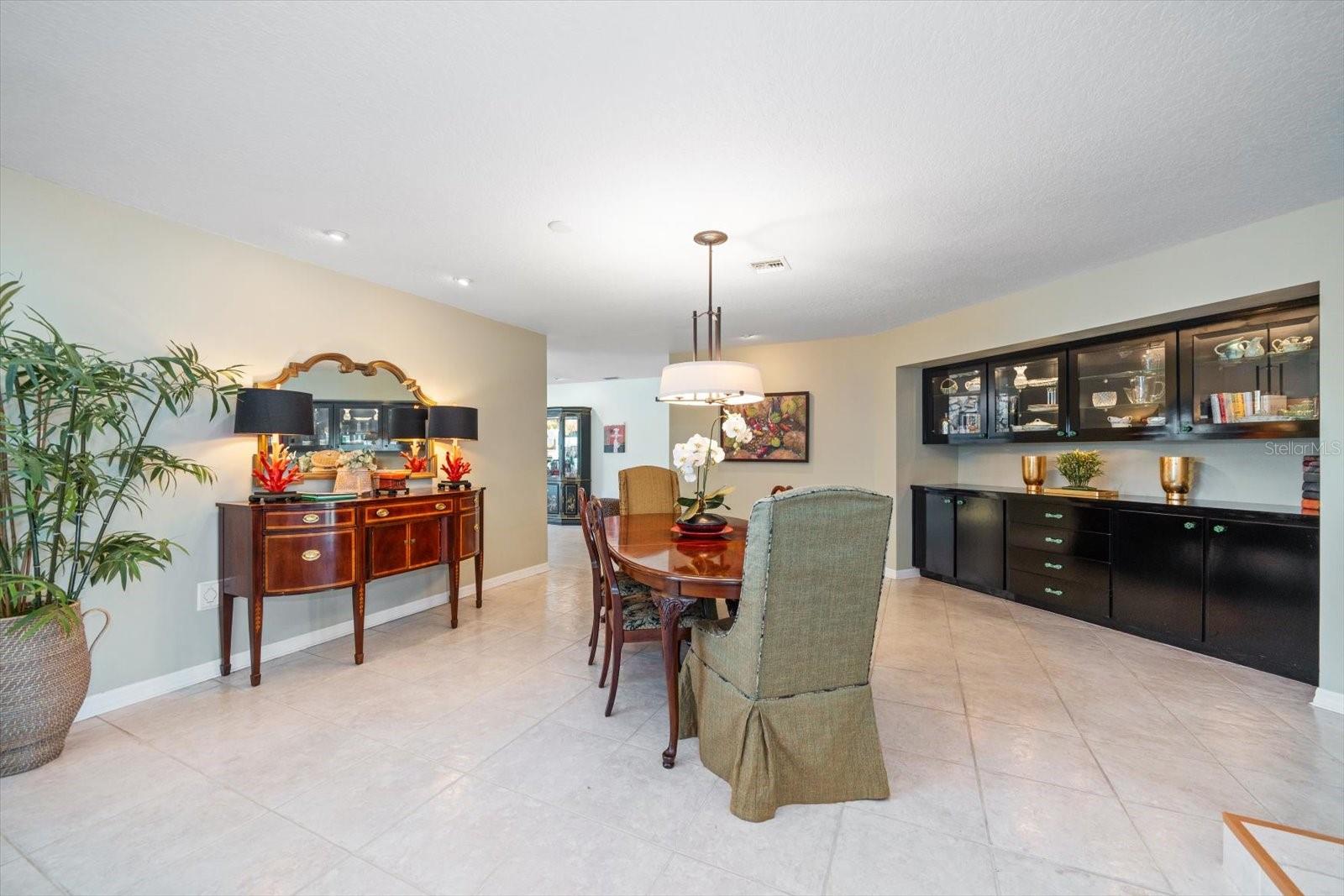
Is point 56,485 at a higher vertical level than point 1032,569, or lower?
higher

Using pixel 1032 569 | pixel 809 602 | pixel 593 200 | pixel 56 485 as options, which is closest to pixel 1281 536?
pixel 1032 569

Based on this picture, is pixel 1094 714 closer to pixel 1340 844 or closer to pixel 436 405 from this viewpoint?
pixel 1340 844

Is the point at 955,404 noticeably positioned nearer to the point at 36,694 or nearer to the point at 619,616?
the point at 619,616

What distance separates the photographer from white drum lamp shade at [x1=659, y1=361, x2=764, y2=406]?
254cm

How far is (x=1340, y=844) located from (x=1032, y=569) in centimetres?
270

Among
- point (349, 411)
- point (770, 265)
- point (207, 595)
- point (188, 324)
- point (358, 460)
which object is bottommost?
point (207, 595)

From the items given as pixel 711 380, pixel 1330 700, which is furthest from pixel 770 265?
pixel 1330 700

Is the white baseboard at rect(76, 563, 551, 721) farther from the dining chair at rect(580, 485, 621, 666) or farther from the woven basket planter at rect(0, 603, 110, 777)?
the dining chair at rect(580, 485, 621, 666)

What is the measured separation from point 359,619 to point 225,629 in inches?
24.0

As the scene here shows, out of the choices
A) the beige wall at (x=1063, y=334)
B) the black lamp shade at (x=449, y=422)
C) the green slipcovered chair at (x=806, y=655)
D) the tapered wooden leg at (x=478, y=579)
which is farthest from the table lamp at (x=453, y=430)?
→ the green slipcovered chair at (x=806, y=655)

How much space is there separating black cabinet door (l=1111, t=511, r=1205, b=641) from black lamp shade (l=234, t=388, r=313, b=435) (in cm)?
488

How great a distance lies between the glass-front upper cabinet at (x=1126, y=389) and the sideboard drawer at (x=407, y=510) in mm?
4375

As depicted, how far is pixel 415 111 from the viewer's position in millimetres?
1809

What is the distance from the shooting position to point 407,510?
10.8 feet
